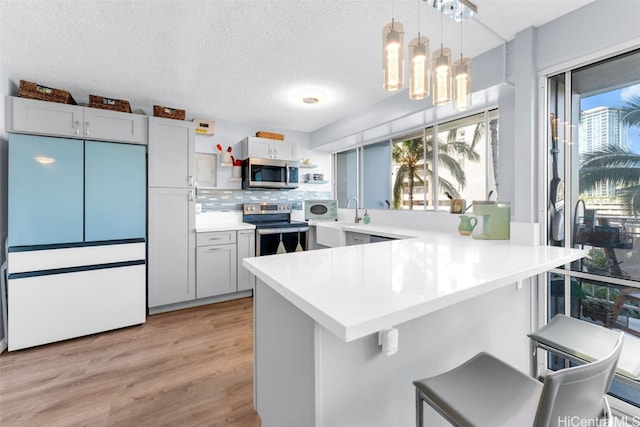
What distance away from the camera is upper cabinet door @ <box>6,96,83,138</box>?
7.81 feet

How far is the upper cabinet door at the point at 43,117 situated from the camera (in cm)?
238

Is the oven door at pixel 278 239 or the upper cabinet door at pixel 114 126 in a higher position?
the upper cabinet door at pixel 114 126

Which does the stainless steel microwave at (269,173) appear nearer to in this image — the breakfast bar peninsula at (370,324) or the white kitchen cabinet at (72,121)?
the white kitchen cabinet at (72,121)

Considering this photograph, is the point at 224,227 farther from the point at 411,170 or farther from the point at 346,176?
the point at 411,170

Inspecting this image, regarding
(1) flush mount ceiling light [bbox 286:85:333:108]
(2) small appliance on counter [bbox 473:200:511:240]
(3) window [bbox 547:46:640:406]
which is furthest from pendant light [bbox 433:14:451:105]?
(1) flush mount ceiling light [bbox 286:85:333:108]

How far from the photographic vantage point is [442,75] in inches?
52.9

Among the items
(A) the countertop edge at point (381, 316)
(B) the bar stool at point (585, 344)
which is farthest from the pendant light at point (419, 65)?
(B) the bar stool at point (585, 344)

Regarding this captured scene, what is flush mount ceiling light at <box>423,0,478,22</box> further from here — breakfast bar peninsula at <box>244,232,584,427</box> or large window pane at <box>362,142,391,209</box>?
large window pane at <box>362,142,391,209</box>

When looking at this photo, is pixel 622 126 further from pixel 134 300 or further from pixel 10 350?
pixel 10 350

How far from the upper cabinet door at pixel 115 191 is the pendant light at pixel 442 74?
9.34ft

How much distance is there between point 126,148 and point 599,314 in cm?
410

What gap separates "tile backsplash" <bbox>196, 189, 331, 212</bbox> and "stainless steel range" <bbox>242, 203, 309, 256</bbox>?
128mm

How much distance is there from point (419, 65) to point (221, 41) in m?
1.55

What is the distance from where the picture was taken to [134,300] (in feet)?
9.33
